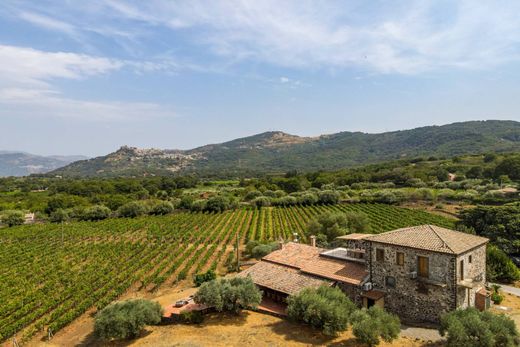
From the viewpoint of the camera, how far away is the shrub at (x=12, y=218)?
69750 mm

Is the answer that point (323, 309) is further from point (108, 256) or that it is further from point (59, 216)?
point (59, 216)

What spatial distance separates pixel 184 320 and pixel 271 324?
18.4 ft

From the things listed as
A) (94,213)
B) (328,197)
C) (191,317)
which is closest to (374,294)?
(191,317)

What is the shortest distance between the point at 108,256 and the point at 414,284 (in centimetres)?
3397

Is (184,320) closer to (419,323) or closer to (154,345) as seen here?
(154,345)

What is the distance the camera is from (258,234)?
5072 centimetres

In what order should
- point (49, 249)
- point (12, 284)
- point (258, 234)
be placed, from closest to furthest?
point (12, 284)
point (49, 249)
point (258, 234)

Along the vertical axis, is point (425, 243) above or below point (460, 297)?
above

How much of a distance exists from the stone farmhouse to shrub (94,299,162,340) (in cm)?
799

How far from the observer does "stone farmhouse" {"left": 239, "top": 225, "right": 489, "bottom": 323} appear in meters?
20.0

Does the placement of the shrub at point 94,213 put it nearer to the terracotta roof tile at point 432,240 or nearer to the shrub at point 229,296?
the shrub at point 229,296

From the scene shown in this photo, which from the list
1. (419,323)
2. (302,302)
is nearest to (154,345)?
(302,302)

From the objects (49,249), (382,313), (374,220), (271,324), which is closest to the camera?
(382,313)

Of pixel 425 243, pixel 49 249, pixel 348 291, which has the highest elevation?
pixel 425 243
